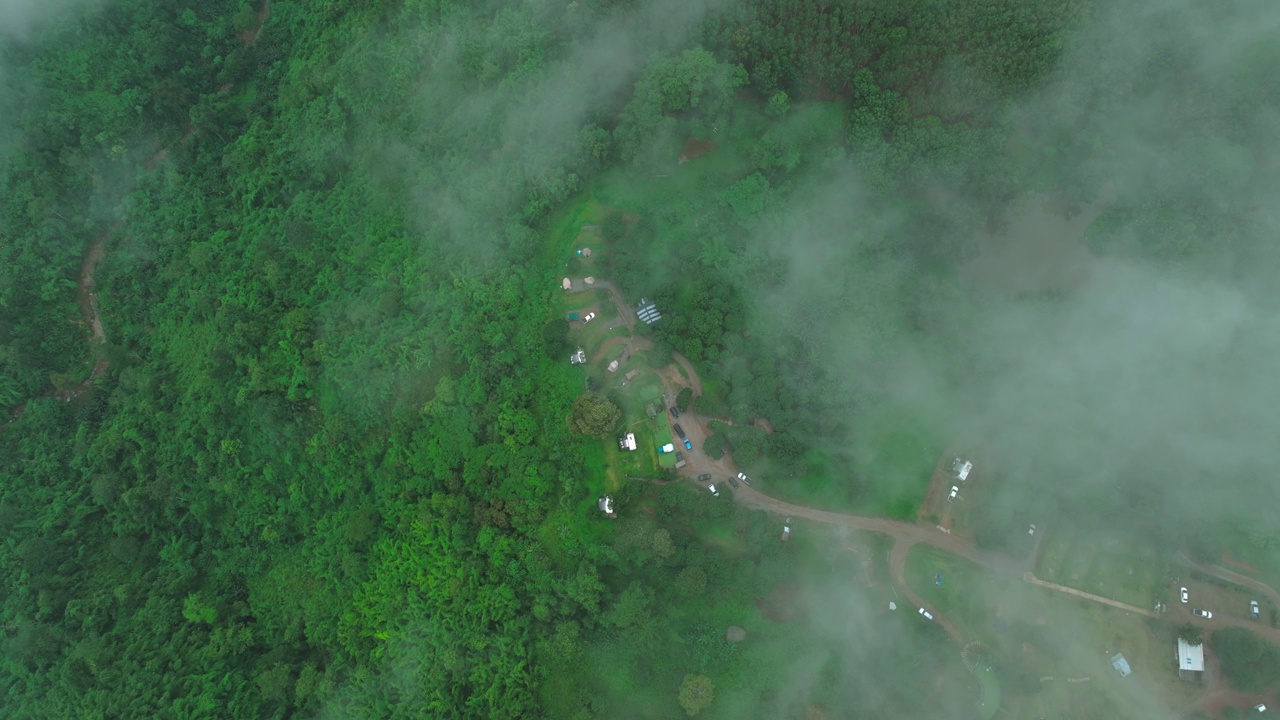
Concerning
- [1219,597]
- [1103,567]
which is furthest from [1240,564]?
[1103,567]

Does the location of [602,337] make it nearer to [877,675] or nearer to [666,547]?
[666,547]

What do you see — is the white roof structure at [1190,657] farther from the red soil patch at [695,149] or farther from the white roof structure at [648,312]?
the red soil patch at [695,149]

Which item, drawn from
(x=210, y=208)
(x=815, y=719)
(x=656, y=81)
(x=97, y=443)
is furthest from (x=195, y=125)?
(x=815, y=719)

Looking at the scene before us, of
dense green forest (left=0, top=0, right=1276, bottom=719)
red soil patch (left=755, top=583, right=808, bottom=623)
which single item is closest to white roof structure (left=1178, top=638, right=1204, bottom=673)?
dense green forest (left=0, top=0, right=1276, bottom=719)

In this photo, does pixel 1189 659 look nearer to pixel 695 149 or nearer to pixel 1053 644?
pixel 1053 644

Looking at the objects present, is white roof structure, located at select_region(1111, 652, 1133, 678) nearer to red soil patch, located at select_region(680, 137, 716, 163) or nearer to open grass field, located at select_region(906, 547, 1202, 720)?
open grass field, located at select_region(906, 547, 1202, 720)
